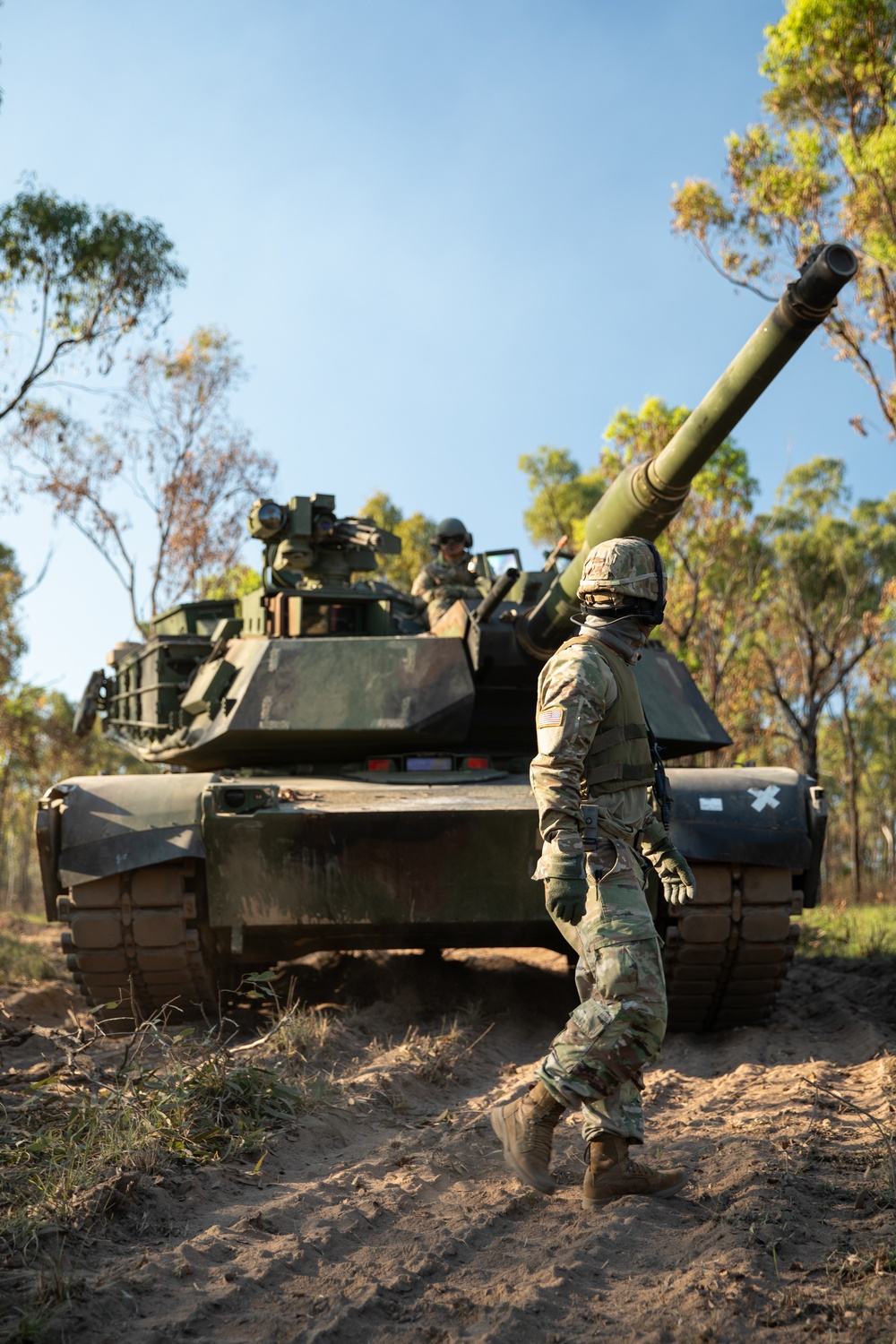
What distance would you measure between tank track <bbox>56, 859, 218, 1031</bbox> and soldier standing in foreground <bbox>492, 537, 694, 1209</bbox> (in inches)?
101

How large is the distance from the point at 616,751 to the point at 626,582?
0.51 meters

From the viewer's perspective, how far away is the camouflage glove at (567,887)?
3.46m

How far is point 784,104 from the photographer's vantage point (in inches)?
537

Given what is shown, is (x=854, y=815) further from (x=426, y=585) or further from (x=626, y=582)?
(x=626, y=582)

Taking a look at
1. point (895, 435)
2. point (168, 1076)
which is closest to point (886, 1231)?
point (168, 1076)

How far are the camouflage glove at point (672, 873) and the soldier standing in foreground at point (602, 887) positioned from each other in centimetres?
2

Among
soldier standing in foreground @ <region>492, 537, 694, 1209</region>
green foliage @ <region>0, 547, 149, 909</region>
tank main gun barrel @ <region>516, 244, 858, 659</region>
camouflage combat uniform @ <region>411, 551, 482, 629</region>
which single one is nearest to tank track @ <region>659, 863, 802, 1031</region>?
tank main gun barrel @ <region>516, 244, 858, 659</region>

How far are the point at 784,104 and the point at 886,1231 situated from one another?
42.6 feet

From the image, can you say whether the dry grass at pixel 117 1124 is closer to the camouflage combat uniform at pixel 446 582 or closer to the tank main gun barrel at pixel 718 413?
the tank main gun barrel at pixel 718 413

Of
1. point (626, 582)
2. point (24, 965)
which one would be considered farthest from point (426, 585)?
point (626, 582)

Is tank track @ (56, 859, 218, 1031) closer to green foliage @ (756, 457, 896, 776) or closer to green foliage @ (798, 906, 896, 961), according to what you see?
green foliage @ (798, 906, 896, 961)

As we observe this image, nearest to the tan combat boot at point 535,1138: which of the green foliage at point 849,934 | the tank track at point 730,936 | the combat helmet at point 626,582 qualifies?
the combat helmet at point 626,582

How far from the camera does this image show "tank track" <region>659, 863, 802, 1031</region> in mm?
5965

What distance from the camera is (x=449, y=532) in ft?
27.8
